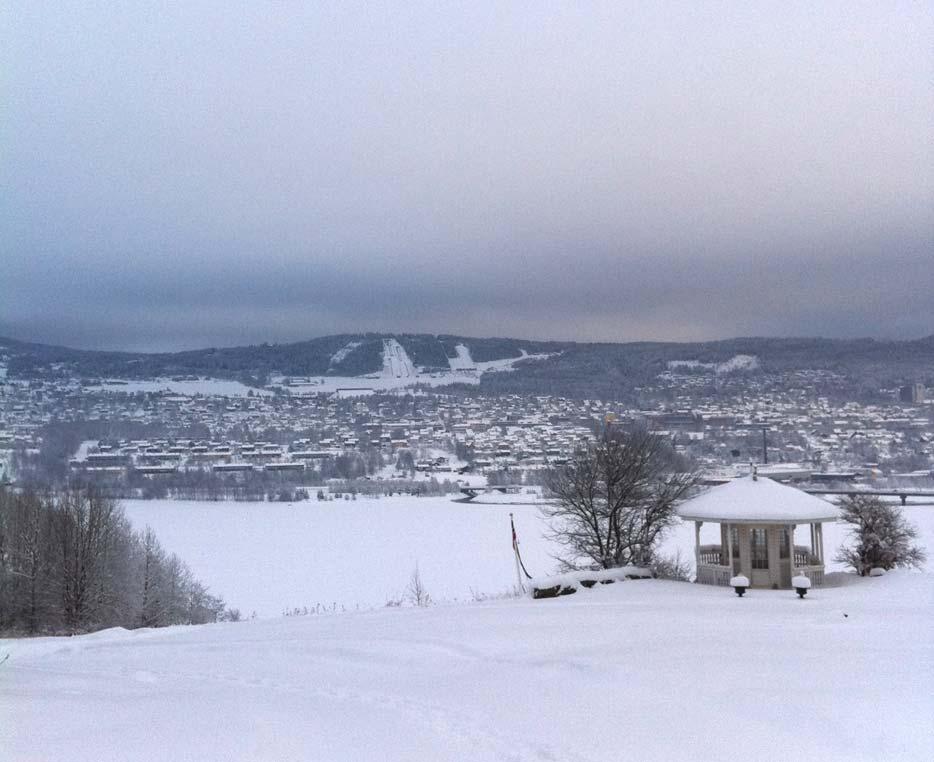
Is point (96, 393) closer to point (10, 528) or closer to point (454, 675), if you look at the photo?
point (10, 528)

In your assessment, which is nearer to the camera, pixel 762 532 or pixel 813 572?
pixel 813 572

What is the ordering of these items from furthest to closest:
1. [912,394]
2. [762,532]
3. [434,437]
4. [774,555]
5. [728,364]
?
1. [728,364]
2. [434,437]
3. [912,394]
4. [762,532]
5. [774,555]

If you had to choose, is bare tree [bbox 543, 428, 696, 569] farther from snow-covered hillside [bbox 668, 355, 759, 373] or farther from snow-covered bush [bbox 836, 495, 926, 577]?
snow-covered hillside [bbox 668, 355, 759, 373]

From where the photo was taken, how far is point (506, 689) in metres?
8.99

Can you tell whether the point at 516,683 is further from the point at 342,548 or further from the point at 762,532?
the point at 342,548

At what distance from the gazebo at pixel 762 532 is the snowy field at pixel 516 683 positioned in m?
1.58

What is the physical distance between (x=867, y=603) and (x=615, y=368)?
180 meters

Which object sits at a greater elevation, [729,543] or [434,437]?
[434,437]

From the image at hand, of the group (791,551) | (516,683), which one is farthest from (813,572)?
(516,683)

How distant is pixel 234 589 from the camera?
40.7 metres

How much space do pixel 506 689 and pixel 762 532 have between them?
12296mm

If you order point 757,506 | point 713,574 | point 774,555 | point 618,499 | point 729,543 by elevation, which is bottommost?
point 713,574

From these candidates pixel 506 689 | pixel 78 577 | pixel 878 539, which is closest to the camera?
pixel 506 689

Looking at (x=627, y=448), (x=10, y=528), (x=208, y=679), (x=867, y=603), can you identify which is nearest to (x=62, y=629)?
(x=10, y=528)
